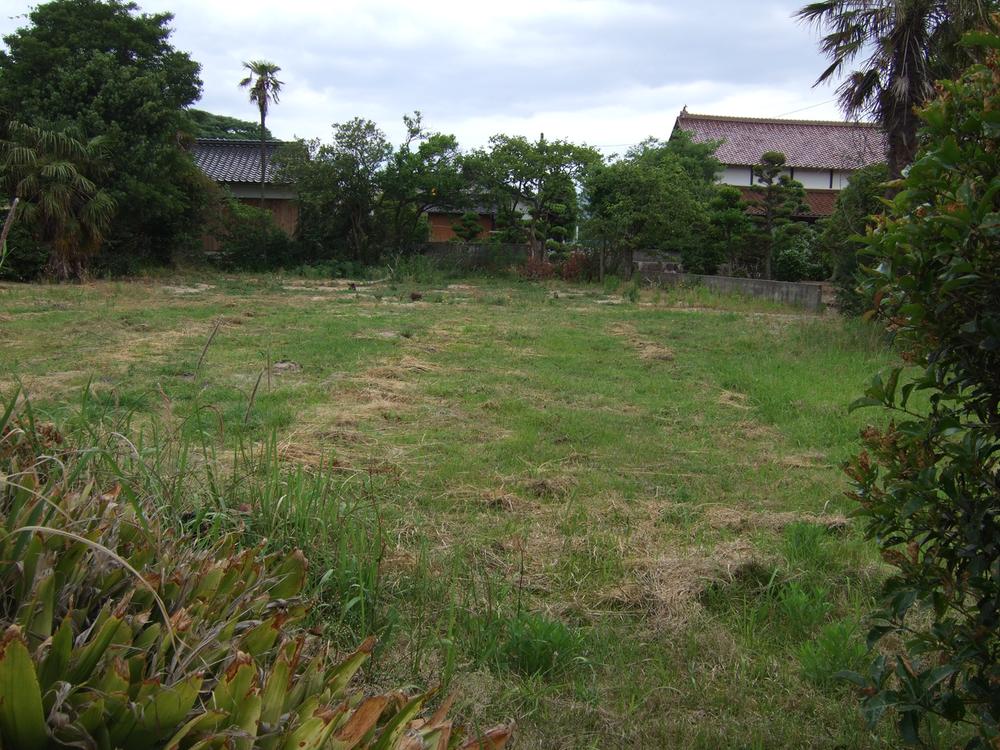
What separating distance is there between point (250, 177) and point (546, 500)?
23.0m

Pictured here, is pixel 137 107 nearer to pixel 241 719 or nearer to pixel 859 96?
pixel 859 96

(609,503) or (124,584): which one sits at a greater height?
(124,584)

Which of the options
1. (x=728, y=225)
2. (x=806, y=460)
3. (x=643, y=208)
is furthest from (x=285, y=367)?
(x=728, y=225)

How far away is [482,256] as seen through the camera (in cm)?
2177

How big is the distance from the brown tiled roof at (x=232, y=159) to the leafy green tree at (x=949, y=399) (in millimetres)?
24167

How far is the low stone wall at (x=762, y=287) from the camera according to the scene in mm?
13695

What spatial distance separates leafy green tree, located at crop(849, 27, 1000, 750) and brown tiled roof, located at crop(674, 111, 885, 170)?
2577 centimetres

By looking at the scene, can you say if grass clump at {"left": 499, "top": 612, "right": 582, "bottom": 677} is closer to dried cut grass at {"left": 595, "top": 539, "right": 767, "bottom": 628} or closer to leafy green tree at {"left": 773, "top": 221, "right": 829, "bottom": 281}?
dried cut grass at {"left": 595, "top": 539, "right": 767, "bottom": 628}

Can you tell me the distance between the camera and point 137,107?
53.8 ft

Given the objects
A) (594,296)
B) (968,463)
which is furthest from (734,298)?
(968,463)

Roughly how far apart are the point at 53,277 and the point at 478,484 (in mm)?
13634

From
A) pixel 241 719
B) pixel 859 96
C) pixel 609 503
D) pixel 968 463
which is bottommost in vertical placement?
pixel 609 503

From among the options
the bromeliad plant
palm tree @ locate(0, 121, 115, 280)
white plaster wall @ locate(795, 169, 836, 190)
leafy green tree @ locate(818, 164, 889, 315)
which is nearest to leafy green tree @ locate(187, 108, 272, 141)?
palm tree @ locate(0, 121, 115, 280)

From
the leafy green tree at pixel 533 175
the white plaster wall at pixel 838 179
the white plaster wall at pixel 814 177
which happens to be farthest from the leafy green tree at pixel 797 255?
the white plaster wall at pixel 838 179
